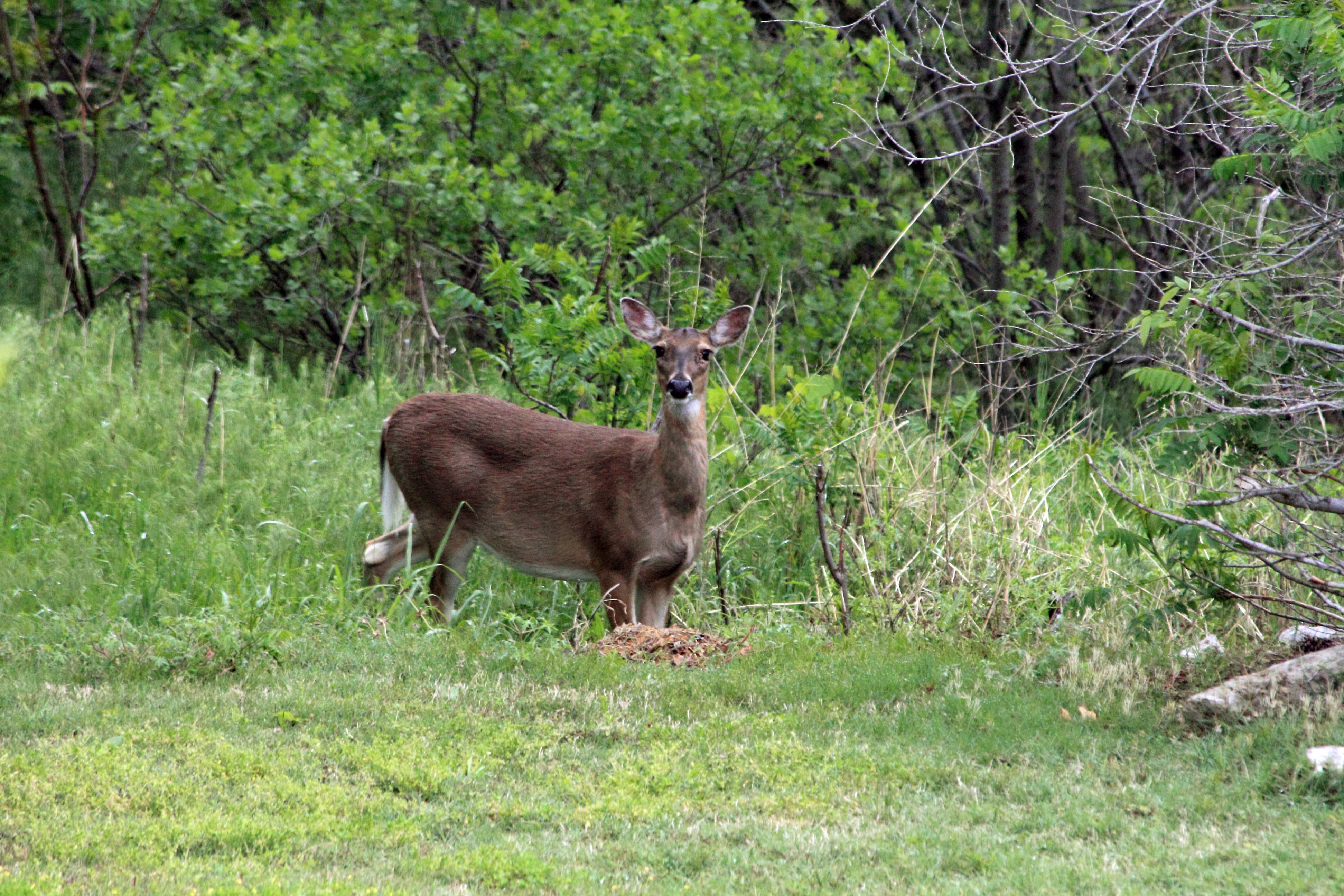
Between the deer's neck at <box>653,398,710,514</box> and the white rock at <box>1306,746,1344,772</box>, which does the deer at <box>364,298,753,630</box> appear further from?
the white rock at <box>1306,746,1344,772</box>

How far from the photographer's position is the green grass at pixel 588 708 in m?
4.32

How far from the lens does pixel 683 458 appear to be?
754 cm

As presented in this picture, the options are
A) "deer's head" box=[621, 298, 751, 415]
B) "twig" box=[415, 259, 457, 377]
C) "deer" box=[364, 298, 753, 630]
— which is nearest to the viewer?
"deer's head" box=[621, 298, 751, 415]

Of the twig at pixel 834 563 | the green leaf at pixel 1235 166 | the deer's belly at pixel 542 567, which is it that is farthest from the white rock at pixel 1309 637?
the deer's belly at pixel 542 567

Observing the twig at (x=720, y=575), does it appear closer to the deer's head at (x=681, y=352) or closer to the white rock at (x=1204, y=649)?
the deer's head at (x=681, y=352)

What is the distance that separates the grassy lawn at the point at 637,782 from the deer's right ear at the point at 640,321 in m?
2.12

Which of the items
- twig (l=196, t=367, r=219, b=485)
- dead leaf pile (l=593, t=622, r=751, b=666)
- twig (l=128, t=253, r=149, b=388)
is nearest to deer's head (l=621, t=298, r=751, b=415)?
dead leaf pile (l=593, t=622, r=751, b=666)

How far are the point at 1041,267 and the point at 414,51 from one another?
5.82 m

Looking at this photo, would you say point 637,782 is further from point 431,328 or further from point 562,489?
point 431,328

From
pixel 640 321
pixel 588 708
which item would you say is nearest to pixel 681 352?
pixel 640 321

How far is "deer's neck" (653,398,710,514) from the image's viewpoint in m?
7.52

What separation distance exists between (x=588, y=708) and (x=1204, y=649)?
2557 millimetres

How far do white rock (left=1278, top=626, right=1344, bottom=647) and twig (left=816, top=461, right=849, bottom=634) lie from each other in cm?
196

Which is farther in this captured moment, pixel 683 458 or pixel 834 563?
pixel 834 563
